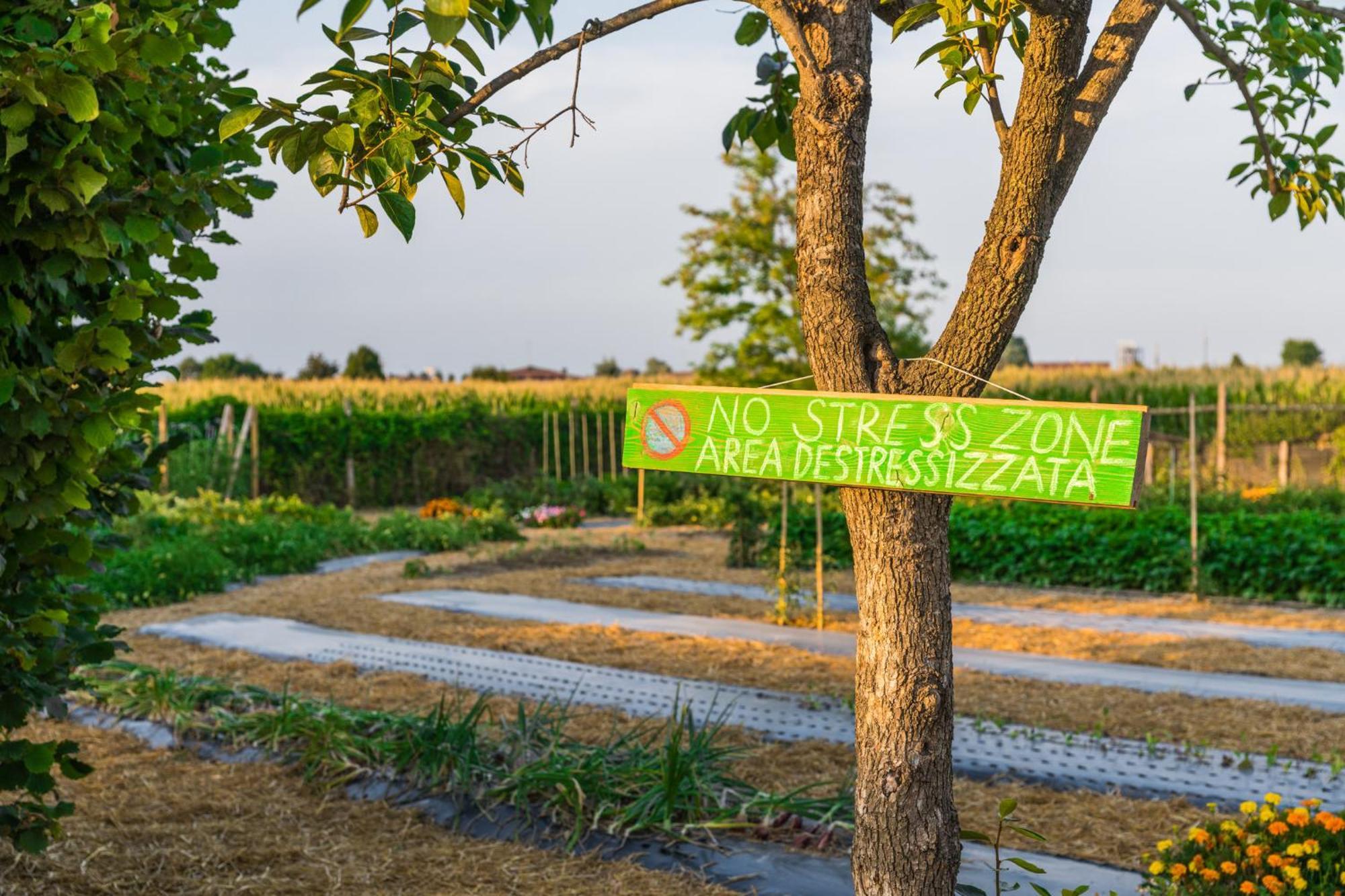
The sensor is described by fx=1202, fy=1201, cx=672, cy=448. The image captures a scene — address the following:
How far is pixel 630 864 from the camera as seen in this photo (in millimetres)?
3713

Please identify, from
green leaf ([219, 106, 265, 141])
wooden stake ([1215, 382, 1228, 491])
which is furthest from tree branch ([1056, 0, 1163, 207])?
wooden stake ([1215, 382, 1228, 491])

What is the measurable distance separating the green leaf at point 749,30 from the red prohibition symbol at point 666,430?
1363mm

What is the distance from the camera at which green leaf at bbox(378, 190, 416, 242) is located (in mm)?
1949

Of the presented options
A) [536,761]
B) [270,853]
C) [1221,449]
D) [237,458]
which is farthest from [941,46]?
[237,458]

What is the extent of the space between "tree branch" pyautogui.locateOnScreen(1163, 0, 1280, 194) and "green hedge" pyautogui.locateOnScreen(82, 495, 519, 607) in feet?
21.7

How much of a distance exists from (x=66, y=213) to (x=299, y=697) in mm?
3675

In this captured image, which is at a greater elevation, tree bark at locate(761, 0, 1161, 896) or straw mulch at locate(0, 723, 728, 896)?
tree bark at locate(761, 0, 1161, 896)

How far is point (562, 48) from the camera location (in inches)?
95.4

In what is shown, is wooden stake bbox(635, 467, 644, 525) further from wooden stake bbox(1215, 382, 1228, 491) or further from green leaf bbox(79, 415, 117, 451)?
green leaf bbox(79, 415, 117, 451)

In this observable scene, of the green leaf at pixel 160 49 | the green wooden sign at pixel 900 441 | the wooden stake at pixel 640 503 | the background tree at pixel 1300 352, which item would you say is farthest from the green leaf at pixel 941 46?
the background tree at pixel 1300 352

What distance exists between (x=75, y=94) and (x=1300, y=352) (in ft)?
159

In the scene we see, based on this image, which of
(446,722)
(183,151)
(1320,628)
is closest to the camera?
(183,151)

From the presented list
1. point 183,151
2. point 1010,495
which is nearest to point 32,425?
point 183,151

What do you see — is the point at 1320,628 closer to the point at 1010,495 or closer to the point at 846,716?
the point at 846,716
